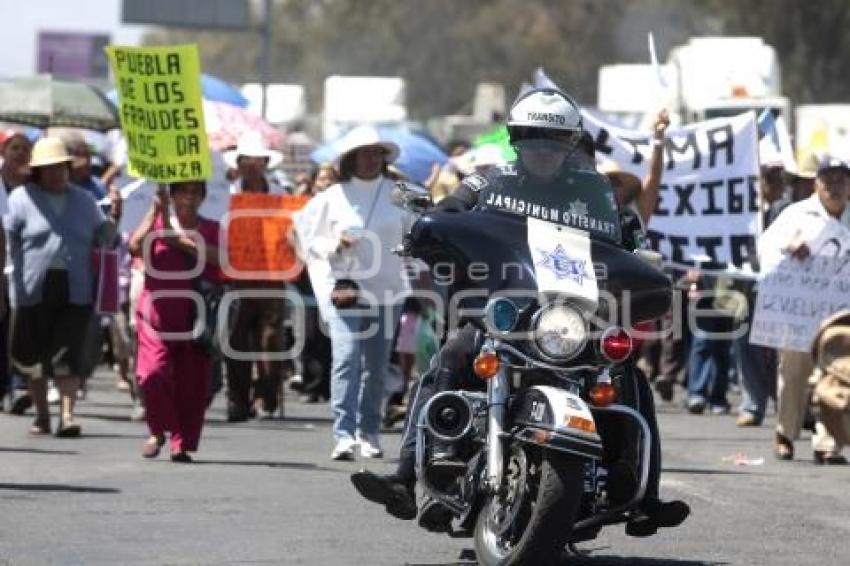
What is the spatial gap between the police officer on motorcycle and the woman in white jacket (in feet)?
15.7

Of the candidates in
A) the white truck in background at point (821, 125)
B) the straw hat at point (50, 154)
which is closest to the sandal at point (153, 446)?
the straw hat at point (50, 154)

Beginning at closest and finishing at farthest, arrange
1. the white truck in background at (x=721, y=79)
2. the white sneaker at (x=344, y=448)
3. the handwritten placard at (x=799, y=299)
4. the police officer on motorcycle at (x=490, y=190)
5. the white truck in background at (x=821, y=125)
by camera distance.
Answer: the police officer on motorcycle at (x=490, y=190), the white sneaker at (x=344, y=448), the handwritten placard at (x=799, y=299), the white truck in background at (x=721, y=79), the white truck in background at (x=821, y=125)

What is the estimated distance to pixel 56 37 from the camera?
12119 cm

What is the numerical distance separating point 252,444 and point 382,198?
2112mm

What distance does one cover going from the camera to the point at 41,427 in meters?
18.1

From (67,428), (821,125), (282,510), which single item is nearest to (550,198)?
(282,510)

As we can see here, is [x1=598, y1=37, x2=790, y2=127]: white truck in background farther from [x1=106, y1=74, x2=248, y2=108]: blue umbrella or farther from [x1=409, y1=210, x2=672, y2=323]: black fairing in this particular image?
[x1=409, y1=210, x2=672, y2=323]: black fairing

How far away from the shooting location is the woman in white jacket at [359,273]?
16203 millimetres

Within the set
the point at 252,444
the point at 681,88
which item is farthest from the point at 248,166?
the point at 681,88

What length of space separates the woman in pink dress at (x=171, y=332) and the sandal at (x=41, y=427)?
1917 mm

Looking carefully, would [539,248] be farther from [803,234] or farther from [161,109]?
[161,109]

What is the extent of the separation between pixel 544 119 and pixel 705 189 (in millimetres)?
8881

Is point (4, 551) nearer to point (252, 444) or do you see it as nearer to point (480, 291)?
point (480, 291)

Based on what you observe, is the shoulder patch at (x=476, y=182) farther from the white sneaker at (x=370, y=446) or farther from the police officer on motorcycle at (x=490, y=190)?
the white sneaker at (x=370, y=446)
